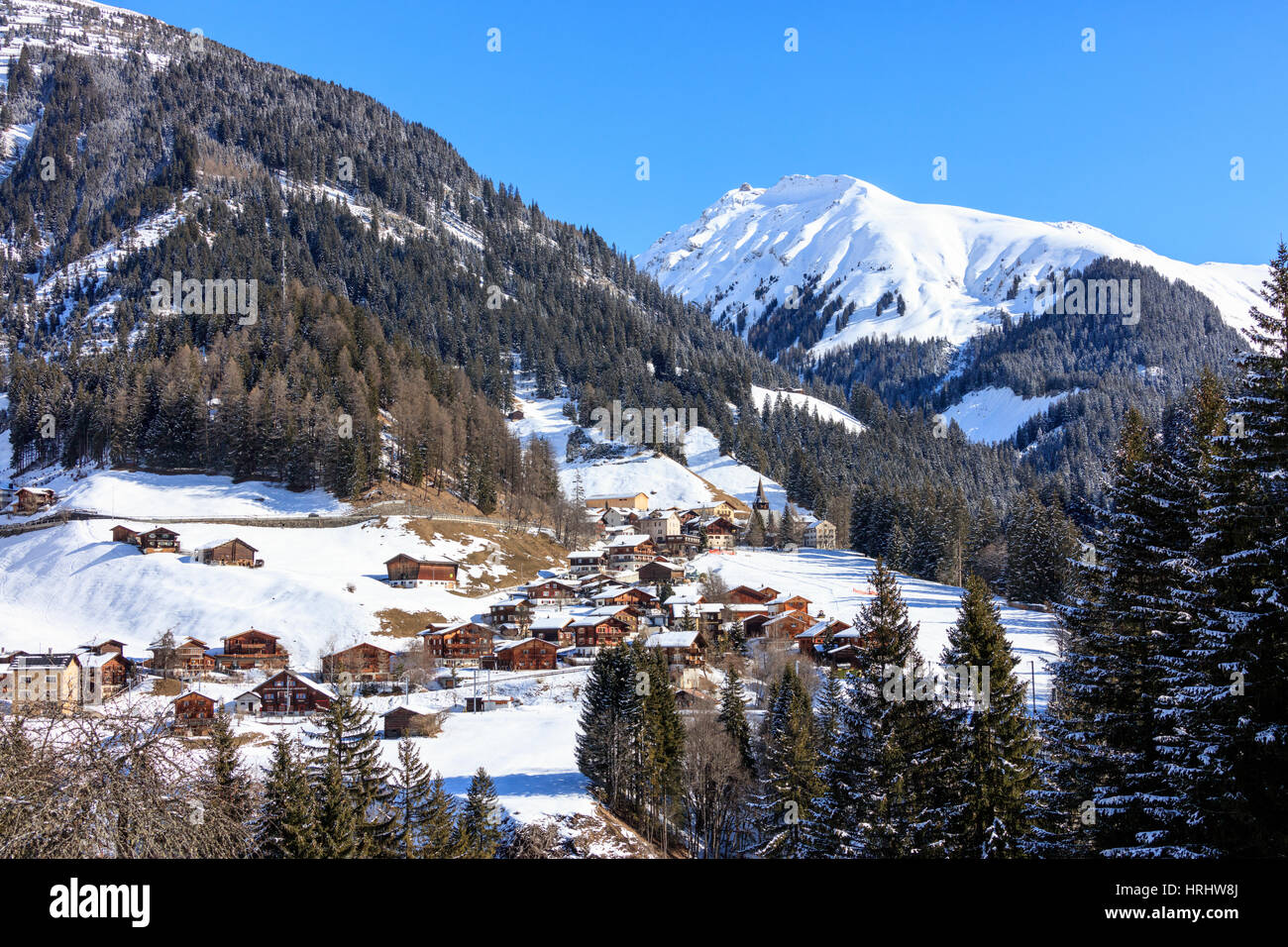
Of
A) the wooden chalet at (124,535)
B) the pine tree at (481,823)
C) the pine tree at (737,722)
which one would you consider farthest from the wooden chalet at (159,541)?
the pine tree at (737,722)

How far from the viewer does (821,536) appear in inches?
4970

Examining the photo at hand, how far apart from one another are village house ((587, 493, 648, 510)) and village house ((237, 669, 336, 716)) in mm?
78919

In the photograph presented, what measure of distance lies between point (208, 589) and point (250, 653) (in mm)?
12960

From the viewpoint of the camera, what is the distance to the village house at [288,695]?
211 feet

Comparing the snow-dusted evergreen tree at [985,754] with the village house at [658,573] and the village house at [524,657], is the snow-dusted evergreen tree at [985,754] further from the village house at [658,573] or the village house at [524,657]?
the village house at [658,573]

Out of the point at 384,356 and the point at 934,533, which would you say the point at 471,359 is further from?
the point at 934,533

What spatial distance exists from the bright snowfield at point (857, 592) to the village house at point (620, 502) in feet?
85.5

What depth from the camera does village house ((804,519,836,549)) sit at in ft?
414

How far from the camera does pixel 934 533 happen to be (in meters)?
110

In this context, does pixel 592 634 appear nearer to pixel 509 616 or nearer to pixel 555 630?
pixel 555 630

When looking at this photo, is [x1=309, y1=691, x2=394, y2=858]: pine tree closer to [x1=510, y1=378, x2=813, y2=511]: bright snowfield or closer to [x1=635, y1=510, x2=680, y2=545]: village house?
[x1=635, y1=510, x2=680, y2=545]: village house

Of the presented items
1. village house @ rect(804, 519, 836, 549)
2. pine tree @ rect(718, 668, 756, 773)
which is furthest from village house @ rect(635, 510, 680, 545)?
pine tree @ rect(718, 668, 756, 773)

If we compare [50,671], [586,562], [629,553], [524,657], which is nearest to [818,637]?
[524,657]
